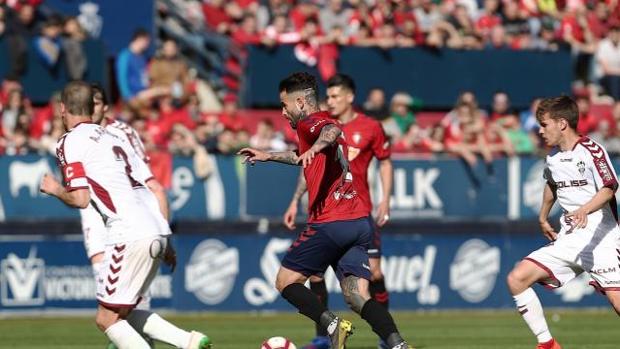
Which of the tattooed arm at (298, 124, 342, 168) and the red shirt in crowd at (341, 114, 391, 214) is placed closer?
the tattooed arm at (298, 124, 342, 168)

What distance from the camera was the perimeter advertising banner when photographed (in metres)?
18.7

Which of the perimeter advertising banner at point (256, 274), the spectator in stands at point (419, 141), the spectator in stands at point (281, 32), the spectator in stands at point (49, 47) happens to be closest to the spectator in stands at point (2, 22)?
the spectator in stands at point (49, 47)

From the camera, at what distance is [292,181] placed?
19.6 metres

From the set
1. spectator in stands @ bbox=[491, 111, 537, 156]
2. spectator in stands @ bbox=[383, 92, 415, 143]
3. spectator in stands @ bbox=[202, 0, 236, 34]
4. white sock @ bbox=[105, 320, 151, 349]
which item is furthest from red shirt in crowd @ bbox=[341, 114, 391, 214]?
spectator in stands @ bbox=[202, 0, 236, 34]

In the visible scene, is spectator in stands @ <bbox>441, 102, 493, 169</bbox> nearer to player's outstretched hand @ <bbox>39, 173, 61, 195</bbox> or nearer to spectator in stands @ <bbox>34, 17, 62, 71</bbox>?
spectator in stands @ <bbox>34, 17, 62, 71</bbox>

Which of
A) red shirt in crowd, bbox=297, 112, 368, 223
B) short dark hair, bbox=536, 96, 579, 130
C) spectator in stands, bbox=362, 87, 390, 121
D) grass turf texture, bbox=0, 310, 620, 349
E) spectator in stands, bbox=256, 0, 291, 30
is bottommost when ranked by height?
grass turf texture, bbox=0, 310, 620, 349

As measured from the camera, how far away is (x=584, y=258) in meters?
11.2

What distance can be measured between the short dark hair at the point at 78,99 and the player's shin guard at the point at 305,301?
7.29 ft

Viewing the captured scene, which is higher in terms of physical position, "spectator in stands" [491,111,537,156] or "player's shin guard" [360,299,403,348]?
"spectator in stands" [491,111,537,156]

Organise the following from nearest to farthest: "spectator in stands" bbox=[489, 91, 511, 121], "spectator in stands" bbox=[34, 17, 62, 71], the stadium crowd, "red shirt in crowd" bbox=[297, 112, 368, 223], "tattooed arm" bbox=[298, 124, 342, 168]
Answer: "tattooed arm" bbox=[298, 124, 342, 168] < "red shirt in crowd" bbox=[297, 112, 368, 223] < the stadium crowd < "spectator in stands" bbox=[34, 17, 62, 71] < "spectator in stands" bbox=[489, 91, 511, 121]

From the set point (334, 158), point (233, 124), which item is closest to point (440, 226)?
point (233, 124)

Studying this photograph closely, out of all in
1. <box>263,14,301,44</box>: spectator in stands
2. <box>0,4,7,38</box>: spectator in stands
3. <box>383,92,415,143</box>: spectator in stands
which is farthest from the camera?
<box>263,14,301,44</box>: spectator in stands

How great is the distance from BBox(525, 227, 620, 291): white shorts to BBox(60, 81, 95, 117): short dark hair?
397cm

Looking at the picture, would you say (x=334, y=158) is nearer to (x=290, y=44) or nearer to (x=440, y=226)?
(x=440, y=226)
